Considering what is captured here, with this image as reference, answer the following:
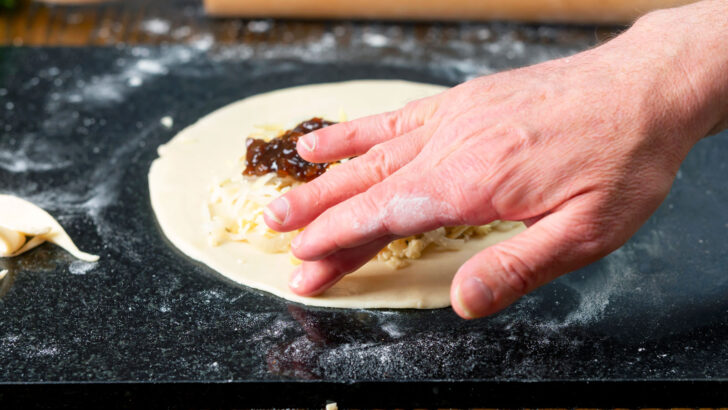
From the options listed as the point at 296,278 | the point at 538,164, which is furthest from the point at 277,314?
the point at 538,164

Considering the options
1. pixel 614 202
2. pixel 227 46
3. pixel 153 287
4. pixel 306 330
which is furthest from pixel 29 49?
pixel 614 202

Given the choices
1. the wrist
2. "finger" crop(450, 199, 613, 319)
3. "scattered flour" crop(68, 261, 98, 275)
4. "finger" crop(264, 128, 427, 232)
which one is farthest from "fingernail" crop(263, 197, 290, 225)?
the wrist

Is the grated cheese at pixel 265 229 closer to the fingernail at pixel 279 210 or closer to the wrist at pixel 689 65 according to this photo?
the fingernail at pixel 279 210

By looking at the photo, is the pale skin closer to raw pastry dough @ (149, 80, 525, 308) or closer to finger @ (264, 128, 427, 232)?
finger @ (264, 128, 427, 232)

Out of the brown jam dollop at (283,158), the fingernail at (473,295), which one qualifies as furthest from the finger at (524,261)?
the brown jam dollop at (283,158)

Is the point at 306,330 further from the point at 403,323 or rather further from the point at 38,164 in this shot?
the point at 38,164

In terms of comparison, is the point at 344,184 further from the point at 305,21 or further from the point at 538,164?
the point at 305,21

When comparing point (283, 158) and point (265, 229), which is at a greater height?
point (283, 158)
